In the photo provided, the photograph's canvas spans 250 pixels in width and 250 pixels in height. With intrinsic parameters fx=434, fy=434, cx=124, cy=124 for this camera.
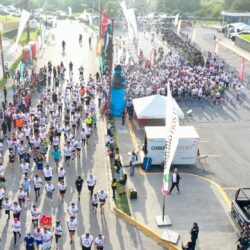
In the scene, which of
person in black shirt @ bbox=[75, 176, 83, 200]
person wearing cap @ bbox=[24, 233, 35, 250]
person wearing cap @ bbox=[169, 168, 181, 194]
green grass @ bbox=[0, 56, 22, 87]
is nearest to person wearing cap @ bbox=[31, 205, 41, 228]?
person wearing cap @ bbox=[24, 233, 35, 250]

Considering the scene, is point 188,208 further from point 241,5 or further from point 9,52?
point 241,5

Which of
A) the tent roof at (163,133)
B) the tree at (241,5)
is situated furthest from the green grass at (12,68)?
the tree at (241,5)

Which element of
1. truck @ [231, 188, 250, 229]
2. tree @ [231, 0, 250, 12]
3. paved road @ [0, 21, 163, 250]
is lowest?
paved road @ [0, 21, 163, 250]

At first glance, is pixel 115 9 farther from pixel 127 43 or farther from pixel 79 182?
pixel 79 182

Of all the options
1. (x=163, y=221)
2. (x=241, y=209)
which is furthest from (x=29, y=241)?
(x=241, y=209)

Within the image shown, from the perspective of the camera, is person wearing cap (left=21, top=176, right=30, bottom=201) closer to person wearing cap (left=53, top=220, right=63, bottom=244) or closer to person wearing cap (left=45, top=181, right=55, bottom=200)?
person wearing cap (left=45, top=181, right=55, bottom=200)

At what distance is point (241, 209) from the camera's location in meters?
16.9

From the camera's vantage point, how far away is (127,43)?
5328cm

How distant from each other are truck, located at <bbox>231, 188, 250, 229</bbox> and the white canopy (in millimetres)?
8572

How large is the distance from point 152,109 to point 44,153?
24.0ft

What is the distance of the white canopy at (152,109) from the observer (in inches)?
995

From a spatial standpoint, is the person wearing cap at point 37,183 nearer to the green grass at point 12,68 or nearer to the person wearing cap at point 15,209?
the person wearing cap at point 15,209

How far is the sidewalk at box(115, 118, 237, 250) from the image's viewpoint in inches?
639

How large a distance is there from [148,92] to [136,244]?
1618cm
